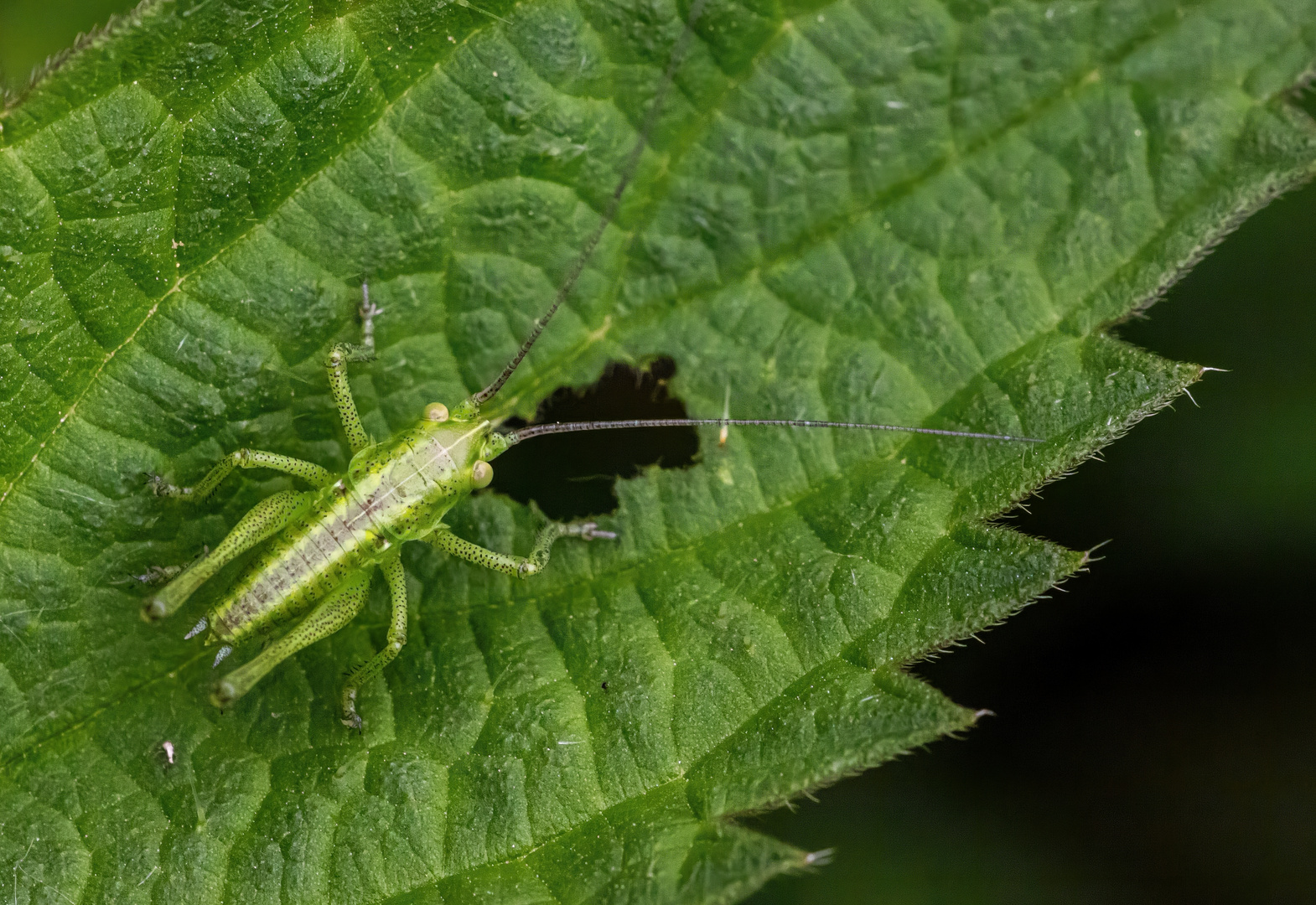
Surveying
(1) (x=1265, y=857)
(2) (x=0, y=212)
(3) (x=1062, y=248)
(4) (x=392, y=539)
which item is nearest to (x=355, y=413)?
(4) (x=392, y=539)

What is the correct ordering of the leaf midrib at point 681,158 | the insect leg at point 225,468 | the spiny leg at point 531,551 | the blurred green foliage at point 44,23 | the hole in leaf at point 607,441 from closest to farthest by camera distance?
the leaf midrib at point 681,158 → the insect leg at point 225,468 → the spiny leg at point 531,551 → the hole in leaf at point 607,441 → the blurred green foliage at point 44,23

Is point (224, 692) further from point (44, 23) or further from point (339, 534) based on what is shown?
point (44, 23)

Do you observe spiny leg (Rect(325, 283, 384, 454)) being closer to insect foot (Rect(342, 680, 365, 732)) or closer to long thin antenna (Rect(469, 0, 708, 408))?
long thin antenna (Rect(469, 0, 708, 408))

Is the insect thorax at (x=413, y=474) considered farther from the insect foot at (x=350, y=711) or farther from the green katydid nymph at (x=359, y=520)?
the insect foot at (x=350, y=711)

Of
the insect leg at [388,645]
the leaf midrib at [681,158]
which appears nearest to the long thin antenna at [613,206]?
the leaf midrib at [681,158]

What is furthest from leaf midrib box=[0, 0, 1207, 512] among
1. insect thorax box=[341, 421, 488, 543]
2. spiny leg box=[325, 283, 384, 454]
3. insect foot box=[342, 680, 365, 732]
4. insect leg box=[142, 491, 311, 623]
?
insect foot box=[342, 680, 365, 732]

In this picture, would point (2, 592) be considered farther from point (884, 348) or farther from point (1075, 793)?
point (1075, 793)

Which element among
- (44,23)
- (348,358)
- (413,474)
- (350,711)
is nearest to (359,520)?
(413,474)
